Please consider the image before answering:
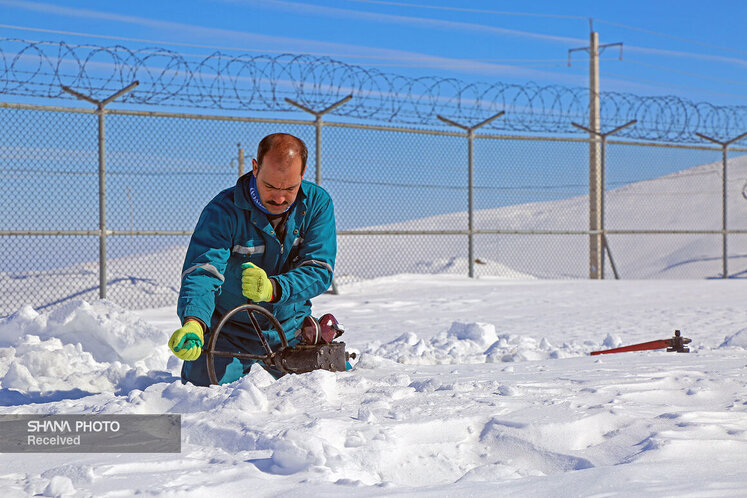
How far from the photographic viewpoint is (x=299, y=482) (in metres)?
2.60

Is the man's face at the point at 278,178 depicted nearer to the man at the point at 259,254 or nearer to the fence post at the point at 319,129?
the man at the point at 259,254

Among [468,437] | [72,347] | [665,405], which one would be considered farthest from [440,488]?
[72,347]

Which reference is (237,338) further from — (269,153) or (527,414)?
(527,414)

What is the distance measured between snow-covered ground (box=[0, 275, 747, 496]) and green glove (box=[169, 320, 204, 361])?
0.19 m

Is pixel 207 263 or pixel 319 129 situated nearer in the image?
pixel 207 263

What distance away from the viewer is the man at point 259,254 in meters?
3.61

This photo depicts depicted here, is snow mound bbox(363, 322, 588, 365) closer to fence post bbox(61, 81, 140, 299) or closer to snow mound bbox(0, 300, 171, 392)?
snow mound bbox(0, 300, 171, 392)

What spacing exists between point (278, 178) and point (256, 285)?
48 centimetres

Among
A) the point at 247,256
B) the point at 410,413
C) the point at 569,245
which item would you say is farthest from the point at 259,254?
the point at 569,245

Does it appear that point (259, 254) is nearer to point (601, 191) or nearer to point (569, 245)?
point (601, 191)

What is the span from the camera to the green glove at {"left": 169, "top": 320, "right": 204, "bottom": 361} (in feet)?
10.8

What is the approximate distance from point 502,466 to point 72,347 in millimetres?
3539

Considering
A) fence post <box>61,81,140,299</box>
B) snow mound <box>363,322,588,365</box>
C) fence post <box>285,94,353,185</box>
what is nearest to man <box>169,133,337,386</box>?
snow mound <box>363,322,588,365</box>

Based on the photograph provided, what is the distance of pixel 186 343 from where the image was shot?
3334 millimetres
